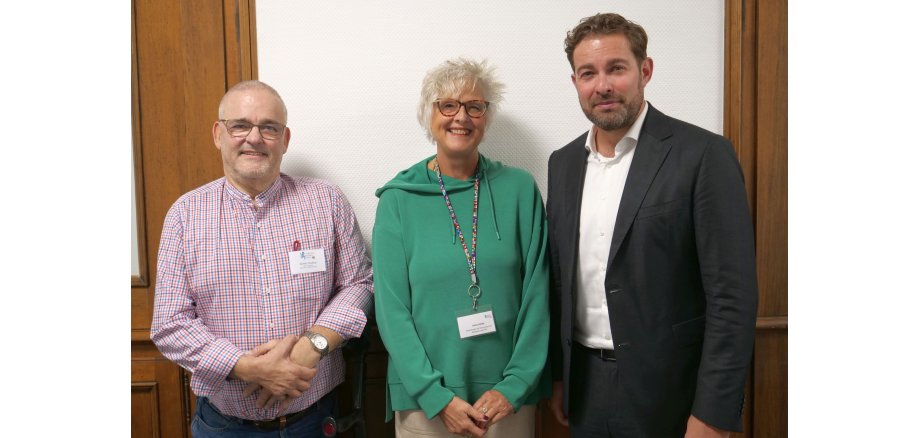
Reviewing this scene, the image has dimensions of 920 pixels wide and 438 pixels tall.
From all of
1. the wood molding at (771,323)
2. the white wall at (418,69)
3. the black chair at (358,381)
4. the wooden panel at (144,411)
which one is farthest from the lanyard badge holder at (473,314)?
the wooden panel at (144,411)

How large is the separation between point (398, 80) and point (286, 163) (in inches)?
24.4

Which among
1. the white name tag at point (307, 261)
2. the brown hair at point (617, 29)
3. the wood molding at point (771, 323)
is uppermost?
the brown hair at point (617, 29)

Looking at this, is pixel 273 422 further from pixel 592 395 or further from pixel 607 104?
pixel 607 104

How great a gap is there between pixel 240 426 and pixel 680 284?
1580 mm

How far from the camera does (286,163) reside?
227 cm

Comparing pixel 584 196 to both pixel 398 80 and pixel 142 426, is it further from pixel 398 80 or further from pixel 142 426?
pixel 142 426

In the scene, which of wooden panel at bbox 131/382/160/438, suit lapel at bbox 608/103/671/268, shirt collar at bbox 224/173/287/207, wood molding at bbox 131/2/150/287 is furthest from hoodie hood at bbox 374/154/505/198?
wooden panel at bbox 131/382/160/438

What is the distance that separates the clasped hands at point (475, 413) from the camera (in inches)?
63.9

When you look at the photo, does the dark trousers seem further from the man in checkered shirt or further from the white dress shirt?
the man in checkered shirt

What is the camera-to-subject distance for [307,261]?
1.86 meters

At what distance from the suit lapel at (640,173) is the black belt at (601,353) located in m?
0.29

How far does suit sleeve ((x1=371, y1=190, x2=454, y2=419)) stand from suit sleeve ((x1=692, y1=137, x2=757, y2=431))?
2.58ft

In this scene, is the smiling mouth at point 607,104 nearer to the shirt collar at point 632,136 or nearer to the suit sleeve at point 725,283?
the shirt collar at point 632,136
